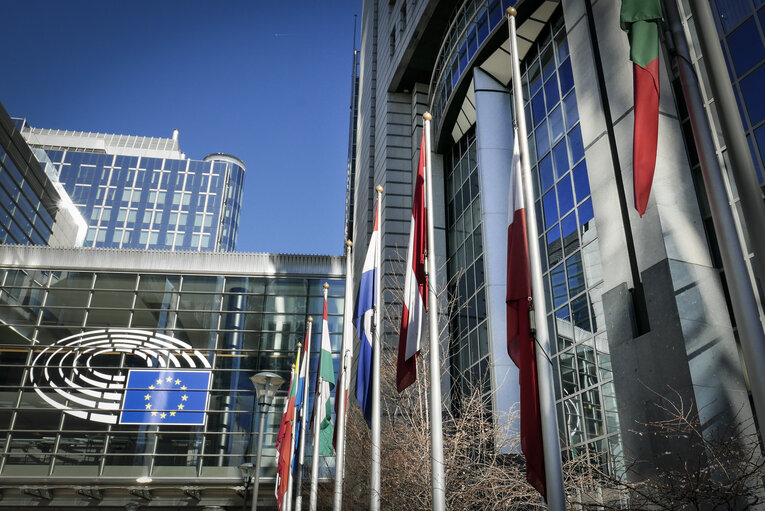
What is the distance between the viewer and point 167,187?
136m

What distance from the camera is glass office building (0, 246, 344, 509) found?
34.8 m

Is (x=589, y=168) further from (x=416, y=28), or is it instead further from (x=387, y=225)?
(x=416, y=28)

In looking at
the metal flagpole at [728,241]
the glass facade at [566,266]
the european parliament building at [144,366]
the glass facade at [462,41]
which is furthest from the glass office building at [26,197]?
the metal flagpole at [728,241]

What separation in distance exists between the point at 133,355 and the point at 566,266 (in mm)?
28599

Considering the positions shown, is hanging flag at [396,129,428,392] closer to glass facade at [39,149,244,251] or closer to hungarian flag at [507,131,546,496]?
hungarian flag at [507,131,546,496]

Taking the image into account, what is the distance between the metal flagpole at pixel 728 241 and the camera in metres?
5.55

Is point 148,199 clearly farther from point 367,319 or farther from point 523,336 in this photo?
point 523,336

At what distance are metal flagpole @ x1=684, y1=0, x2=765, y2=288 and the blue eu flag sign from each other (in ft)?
114

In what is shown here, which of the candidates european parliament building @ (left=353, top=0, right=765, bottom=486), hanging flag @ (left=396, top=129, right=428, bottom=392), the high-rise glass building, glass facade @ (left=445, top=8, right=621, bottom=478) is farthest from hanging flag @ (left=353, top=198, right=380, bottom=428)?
the high-rise glass building

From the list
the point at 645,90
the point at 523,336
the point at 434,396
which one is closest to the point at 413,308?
the point at 434,396

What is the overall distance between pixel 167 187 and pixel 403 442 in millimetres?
128160

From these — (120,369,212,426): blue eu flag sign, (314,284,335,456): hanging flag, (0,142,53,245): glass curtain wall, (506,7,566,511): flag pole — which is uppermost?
(0,142,53,245): glass curtain wall

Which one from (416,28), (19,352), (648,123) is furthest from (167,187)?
(648,123)

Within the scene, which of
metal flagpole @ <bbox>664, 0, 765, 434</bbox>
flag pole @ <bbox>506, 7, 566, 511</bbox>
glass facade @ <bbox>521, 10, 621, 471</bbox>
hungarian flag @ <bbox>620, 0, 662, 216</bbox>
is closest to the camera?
metal flagpole @ <bbox>664, 0, 765, 434</bbox>
